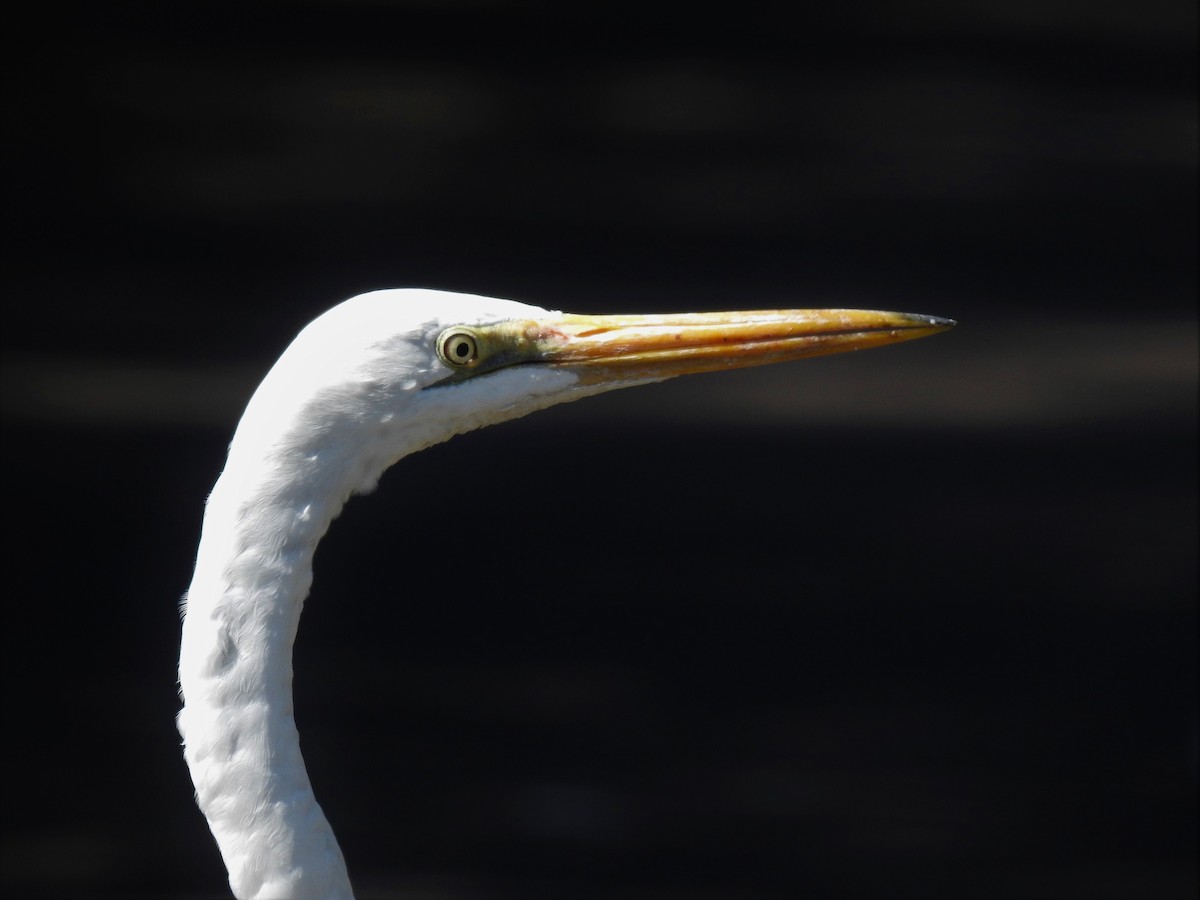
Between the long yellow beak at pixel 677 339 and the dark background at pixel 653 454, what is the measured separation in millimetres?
920

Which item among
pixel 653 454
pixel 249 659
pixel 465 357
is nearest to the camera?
pixel 249 659

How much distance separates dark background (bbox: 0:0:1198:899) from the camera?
6.64ft

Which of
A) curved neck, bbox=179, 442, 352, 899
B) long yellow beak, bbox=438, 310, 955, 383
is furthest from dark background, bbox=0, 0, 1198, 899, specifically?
curved neck, bbox=179, 442, 352, 899

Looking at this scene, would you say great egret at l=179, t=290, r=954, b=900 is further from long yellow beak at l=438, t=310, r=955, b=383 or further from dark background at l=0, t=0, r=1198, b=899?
dark background at l=0, t=0, r=1198, b=899

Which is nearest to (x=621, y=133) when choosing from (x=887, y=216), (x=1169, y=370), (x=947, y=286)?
(x=887, y=216)

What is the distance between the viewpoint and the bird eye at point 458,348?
A: 44.1 inches

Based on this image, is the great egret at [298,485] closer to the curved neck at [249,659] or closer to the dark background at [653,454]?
the curved neck at [249,659]

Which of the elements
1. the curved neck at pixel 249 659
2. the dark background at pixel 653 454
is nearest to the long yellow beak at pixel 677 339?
the curved neck at pixel 249 659

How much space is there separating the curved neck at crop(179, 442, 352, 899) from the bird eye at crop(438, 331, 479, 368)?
159 mm

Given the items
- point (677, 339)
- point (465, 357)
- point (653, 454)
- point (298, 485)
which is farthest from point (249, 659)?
point (653, 454)

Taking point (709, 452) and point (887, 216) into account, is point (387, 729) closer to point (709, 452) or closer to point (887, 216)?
point (709, 452)

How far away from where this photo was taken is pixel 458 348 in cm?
114

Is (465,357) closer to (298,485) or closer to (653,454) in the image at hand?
(298,485)

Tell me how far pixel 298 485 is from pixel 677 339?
0.39 m
